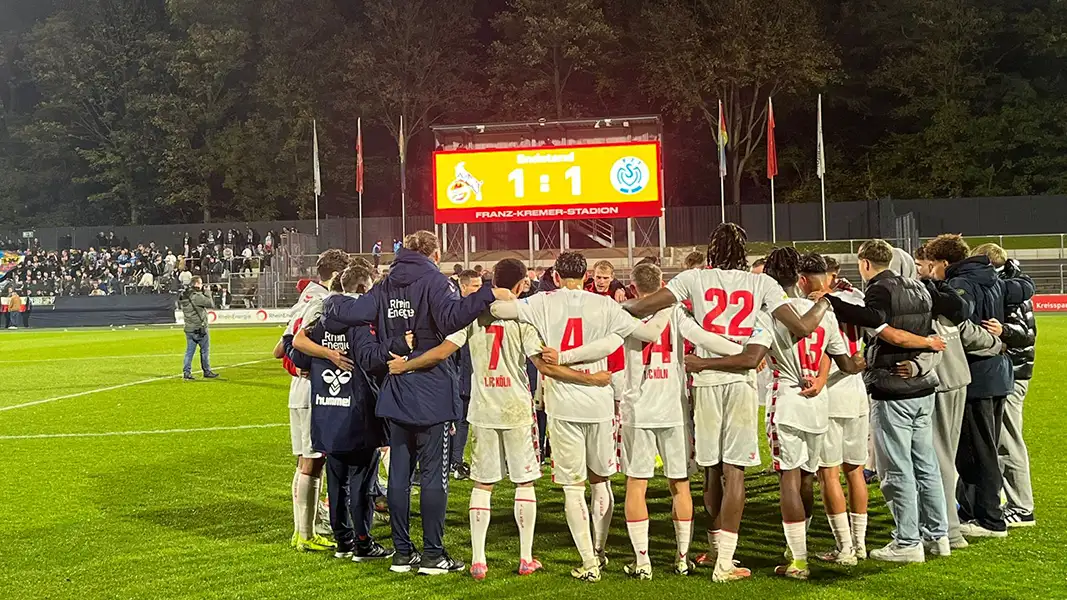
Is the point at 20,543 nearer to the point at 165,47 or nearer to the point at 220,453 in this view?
the point at 220,453

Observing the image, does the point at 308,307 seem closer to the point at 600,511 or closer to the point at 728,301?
the point at 600,511

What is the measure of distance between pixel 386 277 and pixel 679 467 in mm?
2386

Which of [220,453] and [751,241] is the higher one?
[751,241]

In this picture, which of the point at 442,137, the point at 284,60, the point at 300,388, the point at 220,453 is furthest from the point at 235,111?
the point at 300,388

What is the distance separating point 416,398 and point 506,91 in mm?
50183

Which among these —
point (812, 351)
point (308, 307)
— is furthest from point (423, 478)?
point (812, 351)

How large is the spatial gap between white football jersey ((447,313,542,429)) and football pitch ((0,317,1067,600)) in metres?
1.08

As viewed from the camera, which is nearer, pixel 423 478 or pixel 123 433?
pixel 423 478

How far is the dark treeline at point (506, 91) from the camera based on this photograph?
50938 millimetres

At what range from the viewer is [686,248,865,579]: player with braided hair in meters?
6.20

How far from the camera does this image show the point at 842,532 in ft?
21.2

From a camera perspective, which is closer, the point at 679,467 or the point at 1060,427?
the point at 679,467

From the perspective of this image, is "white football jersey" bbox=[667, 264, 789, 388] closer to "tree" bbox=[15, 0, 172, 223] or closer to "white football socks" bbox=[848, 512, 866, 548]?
"white football socks" bbox=[848, 512, 866, 548]

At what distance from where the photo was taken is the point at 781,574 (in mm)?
6273
